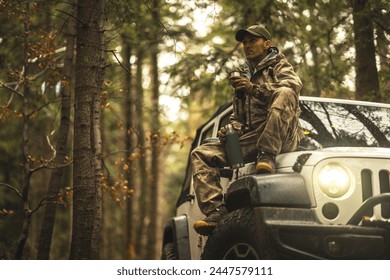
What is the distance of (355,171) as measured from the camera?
4.57m

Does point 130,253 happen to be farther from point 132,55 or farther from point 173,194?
point 173,194

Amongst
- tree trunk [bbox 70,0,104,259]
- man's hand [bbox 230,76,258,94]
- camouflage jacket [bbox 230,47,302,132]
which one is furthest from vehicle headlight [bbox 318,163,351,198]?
tree trunk [bbox 70,0,104,259]

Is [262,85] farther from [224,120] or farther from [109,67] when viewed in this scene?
[109,67]

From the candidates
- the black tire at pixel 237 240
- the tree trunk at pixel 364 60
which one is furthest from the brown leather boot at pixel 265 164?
the tree trunk at pixel 364 60

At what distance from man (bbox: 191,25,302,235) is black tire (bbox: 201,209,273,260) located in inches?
10.0

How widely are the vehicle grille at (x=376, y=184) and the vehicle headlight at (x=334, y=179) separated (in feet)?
0.54

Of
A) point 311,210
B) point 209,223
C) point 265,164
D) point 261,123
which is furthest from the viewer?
point 261,123

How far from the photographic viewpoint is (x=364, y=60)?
9.64 m

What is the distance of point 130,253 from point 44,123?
478 centimetres

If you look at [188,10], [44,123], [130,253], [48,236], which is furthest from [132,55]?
[48,236]

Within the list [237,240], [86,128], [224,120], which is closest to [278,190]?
[237,240]

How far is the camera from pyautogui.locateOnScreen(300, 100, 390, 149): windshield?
5.62 meters

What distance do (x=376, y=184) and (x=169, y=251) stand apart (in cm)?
344
